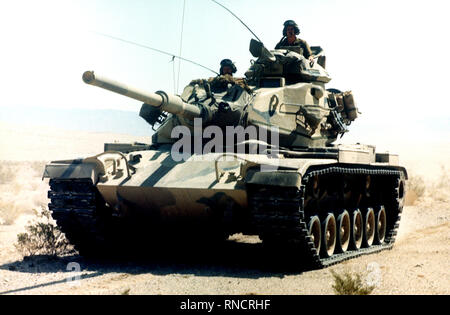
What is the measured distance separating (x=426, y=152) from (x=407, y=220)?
50218 mm

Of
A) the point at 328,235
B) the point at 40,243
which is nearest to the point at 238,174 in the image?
the point at 328,235

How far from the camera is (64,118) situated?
5428 inches

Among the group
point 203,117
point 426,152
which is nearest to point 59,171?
point 203,117

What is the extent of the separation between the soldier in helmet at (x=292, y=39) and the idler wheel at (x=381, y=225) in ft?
11.8

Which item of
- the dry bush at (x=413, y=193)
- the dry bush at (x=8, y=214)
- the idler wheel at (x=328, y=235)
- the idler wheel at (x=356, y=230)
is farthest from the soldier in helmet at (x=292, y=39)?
the dry bush at (x=413, y=193)

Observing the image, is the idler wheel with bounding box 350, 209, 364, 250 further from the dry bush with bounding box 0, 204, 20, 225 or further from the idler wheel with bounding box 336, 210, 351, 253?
the dry bush with bounding box 0, 204, 20, 225

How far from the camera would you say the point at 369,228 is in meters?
12.4

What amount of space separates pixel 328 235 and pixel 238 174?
236 cm

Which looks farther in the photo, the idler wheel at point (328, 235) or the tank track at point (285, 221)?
the idler wheel at point (328, 235)

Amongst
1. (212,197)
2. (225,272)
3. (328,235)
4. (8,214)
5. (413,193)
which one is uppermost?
(413,193)

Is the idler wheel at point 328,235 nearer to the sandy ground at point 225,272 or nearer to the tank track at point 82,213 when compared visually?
the sandy ground at point 225,272

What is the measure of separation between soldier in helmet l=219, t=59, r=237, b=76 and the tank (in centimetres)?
36

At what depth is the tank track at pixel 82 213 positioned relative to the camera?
9.68 m

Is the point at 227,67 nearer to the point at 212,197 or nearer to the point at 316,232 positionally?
the point at 212,197
